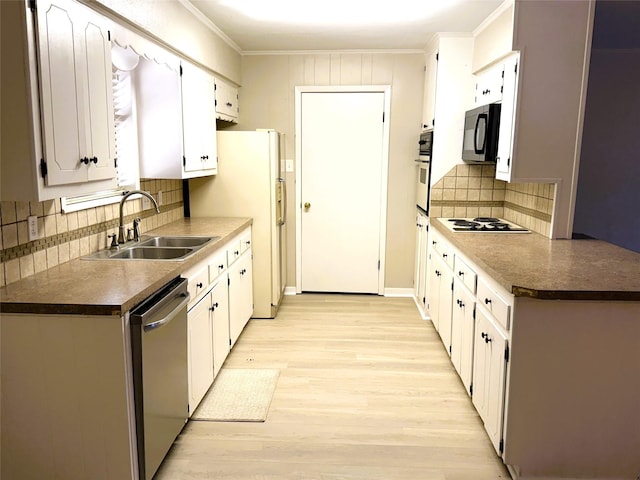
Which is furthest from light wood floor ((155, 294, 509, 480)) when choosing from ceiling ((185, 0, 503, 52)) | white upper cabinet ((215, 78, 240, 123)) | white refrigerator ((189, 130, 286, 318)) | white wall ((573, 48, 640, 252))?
ceiling ((185, 0, 503, 52))

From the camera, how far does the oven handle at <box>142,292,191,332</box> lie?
6.43 feet

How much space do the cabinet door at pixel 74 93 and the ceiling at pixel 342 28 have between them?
1.26 m

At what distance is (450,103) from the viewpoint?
161 inches

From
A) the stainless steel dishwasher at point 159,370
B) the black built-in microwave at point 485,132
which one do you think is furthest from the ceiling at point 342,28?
the stainless steel dishwasher at point 159,370

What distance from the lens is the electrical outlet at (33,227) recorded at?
2.19 meters

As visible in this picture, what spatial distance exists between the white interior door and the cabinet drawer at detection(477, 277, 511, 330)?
238 centimetres

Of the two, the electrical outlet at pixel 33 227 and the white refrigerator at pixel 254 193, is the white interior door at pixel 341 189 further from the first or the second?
the electrical outlet at pixel 33 227

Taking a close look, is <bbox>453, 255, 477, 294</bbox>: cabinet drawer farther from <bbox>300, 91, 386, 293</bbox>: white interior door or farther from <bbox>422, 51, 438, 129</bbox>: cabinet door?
<bbox>300, 91, 386, 293</bbox>: white interior door

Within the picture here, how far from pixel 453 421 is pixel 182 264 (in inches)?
66.8

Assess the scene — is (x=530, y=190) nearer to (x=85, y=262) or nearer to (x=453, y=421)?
(x=453, y=421)

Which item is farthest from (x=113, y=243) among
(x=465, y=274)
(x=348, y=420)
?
(x=465, y=274)

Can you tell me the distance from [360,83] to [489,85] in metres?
1.44

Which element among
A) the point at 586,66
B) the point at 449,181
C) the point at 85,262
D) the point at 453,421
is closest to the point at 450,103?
the point at 449,181

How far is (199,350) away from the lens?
277cm
